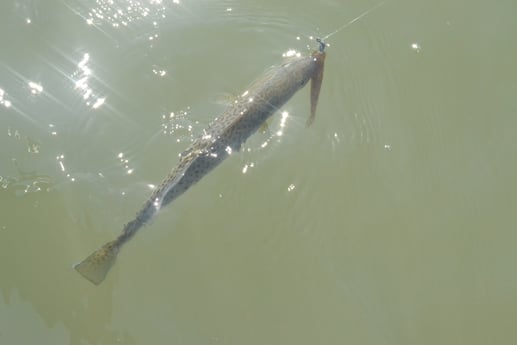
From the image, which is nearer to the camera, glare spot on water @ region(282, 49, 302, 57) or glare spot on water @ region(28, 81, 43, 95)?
glare spot on water @ region(28, 81, 43, 95)

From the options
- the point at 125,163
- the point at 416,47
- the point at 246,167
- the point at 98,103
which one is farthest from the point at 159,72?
the point at 416,47

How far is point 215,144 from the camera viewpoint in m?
4.05

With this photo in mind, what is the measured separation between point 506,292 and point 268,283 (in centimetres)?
199

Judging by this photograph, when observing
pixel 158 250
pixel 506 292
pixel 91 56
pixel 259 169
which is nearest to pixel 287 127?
pixel 259 169

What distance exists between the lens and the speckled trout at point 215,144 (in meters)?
3.96

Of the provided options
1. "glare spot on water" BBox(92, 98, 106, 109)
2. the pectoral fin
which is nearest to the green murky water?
"glare spot on water" BBox(92, 98, 106, 109)

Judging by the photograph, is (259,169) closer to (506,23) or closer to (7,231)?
(7,231)

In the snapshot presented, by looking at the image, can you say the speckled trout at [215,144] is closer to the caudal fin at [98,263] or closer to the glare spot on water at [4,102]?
the caudal fin at [98,263]

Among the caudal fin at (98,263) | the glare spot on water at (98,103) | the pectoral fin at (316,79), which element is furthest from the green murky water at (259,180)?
the caudal fin at (98,263)

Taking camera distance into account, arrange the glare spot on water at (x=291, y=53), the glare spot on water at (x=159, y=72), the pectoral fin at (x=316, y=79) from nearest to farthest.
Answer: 1. the pectoral fin at (x=316, y=79)
2. the glare spot on water at (x=159, y=72)
3. the glare spot on water at (x=291, y=53)

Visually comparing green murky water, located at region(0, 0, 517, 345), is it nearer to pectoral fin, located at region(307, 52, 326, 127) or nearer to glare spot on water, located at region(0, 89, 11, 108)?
glare spot on water, located at region(0, 89, 11, 108)

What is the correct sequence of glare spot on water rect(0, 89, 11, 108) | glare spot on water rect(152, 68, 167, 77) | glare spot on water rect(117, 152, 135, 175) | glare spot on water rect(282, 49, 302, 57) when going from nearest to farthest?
glare spot on water rect(117, 152, 135, 175) → glare spot on water rect(0, 89, 11, 108) → glare spot on water rect(152, 68, 167, 77) → glare spot on water rect(282, 49, 302, 57)

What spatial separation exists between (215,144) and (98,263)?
1171 millimetres

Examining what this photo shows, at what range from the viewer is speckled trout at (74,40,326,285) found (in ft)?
13.0
